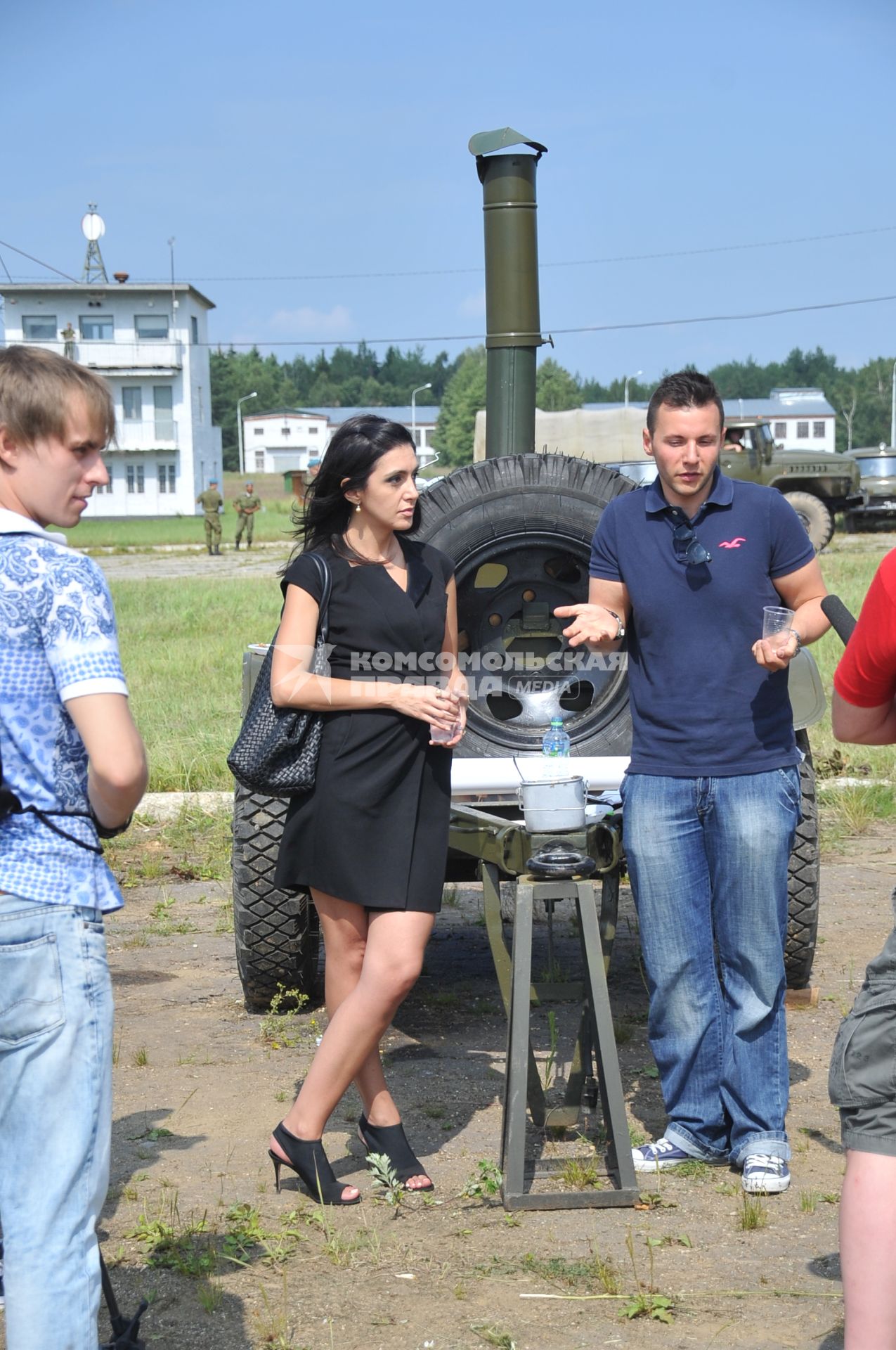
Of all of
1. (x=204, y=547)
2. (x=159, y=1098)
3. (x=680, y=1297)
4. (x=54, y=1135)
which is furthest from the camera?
(x=204, y=547)

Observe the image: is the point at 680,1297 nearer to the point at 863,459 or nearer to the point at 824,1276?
the point at 824,1276

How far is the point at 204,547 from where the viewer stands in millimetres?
35719

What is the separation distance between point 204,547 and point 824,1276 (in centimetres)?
3347

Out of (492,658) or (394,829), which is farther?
(492,658)

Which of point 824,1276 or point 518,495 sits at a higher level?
point 518,495

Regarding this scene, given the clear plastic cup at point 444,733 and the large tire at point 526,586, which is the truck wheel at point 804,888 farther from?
the clear plastic cup at point 444,733

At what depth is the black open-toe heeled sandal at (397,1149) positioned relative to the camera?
3.63 meters

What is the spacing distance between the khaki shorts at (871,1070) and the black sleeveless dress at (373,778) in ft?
4.47

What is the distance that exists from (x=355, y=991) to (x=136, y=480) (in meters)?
64.6

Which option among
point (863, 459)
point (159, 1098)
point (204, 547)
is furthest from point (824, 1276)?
point (204, 547)

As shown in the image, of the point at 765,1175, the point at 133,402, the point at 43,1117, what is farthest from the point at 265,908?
the point at 133,402

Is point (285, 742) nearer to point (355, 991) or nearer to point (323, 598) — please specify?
point (323, 598)

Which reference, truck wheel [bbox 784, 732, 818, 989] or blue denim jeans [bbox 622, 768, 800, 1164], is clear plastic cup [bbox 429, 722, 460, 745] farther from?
truck wheel [bbox 784, 732, 818, 989]

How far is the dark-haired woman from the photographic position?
345 centimetres
